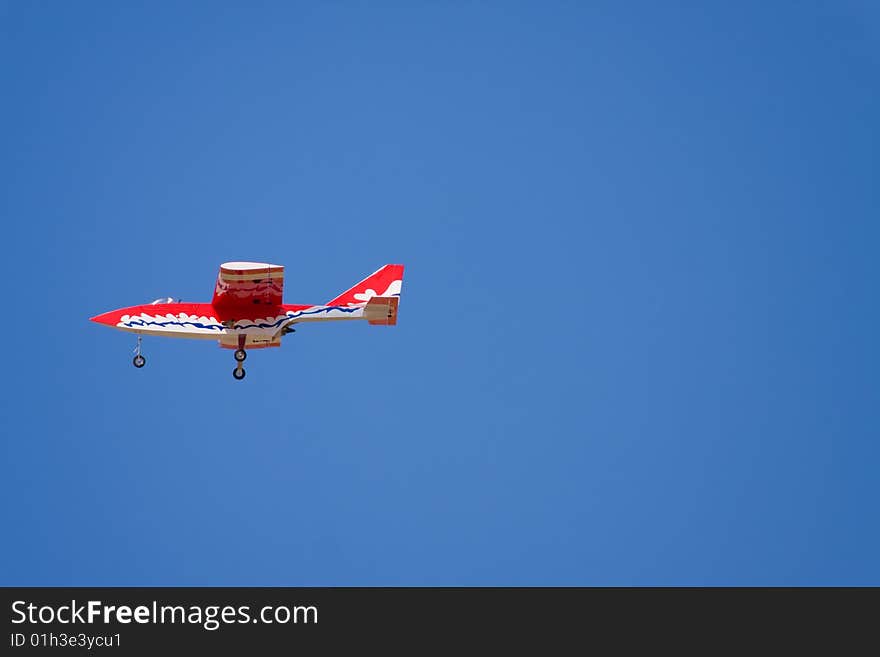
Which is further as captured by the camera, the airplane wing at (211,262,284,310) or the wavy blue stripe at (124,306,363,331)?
the wavy blue stripe at (124,306,363,331)

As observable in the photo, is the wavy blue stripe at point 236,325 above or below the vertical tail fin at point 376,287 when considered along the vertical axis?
below

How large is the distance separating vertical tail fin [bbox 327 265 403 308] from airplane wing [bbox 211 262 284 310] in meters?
3.27

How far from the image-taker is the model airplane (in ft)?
411

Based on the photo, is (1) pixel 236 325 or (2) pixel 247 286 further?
(1) pixel 236 325

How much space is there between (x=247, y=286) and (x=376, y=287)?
719 cm

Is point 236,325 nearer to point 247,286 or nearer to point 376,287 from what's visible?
point 247,286

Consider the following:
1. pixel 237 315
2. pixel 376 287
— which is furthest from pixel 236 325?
pixel 376 287

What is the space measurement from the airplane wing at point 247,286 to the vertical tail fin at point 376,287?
10.7ft

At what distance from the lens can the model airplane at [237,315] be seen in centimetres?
12519

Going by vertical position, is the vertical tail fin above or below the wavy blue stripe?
above

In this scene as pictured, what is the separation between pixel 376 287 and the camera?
12925cm
